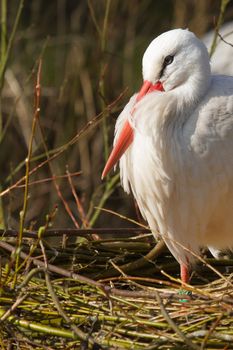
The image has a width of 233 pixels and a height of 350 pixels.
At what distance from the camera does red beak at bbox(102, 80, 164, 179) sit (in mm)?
3553

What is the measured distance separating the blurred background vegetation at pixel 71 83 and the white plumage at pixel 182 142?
110 inches

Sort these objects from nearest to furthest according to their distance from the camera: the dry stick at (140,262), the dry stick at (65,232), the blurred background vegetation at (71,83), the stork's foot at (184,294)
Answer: the stork's foot at (184,294) → the dry stick at (65,232) → the dry stick at (140,262) → the blurred background vegetation at (71,83)

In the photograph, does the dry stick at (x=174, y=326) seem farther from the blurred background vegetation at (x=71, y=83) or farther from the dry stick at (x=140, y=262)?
the blurred background vegetation at (x=71, y=83)

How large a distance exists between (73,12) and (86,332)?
5816mm

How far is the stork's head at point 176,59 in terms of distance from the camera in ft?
11.4

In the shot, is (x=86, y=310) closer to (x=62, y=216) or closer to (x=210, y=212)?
(x=210, y=212)

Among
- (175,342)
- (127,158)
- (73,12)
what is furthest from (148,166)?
(73,12)

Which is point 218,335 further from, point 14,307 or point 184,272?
point 184,272

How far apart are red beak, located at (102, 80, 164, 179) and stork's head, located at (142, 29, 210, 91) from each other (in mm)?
32

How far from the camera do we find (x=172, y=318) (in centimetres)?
294

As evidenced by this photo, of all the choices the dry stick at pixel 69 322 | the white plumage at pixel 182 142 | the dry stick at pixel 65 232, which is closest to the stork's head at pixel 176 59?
the white plumage at pixel 182 142

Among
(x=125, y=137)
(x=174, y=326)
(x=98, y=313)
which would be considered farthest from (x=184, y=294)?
(x=125, y=137)

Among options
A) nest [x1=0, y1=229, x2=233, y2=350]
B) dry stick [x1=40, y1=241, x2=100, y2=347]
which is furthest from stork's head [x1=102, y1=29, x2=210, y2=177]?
dry stick [x1=40, y1=241, x2=100, y2=347]

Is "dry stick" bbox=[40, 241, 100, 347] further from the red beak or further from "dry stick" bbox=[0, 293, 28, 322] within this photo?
the red beak
